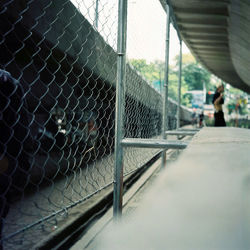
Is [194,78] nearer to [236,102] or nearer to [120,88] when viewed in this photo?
[236,102]

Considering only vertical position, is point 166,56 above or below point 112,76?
above

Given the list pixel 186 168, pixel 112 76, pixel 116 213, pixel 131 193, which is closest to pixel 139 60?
pixel 112 76

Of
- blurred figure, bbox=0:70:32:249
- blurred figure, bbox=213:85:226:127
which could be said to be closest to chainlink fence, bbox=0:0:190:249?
blurred figure, bbox=0:70:32:249

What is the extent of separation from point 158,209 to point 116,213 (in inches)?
84.3

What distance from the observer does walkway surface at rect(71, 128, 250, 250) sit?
0.67 meters

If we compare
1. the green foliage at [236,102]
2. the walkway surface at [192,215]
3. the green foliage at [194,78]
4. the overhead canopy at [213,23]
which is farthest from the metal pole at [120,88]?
the green foliage at [194,78]

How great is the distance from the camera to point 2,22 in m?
3.38

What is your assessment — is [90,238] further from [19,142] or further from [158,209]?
[158,209]

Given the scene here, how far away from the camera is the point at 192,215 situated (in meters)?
0.73

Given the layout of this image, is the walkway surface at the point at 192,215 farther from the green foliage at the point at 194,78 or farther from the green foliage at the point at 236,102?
the green foliage at the point at 194,78

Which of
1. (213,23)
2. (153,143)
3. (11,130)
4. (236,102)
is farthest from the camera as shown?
(236,102)

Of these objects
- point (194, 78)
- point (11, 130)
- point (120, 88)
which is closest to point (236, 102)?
point (120, 88)

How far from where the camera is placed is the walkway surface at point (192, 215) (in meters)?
0.67

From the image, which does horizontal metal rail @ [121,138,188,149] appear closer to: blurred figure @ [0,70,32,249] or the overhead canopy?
blurred figure @ [0,70,32,249]
